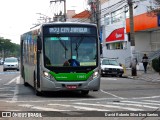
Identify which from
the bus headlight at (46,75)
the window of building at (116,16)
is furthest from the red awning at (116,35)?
the bus headlight at (46,75)

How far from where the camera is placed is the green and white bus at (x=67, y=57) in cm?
1758

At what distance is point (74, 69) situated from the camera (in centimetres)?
1767

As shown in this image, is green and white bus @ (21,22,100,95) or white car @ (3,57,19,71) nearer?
green and white bus @ (21,22,100,95)

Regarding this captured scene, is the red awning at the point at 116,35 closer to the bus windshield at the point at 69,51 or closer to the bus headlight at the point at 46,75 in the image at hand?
the bus windshield at the point at 69,51

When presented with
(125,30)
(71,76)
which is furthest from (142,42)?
(71,76)

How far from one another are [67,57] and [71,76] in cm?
77

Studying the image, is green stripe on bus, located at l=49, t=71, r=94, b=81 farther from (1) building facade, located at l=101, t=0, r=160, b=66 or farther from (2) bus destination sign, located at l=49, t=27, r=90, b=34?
(1) building facade, located at l=101, t=0, r=160, b=66

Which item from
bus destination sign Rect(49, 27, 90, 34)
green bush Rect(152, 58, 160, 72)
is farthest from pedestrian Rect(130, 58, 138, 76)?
bus destination sign Rect(49, 27, 90, 34)

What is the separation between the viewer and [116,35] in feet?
183

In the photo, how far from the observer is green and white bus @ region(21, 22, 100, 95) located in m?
17.6

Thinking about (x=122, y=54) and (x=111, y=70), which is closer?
(x=111, y=70)

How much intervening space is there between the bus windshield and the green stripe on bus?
0.36 m

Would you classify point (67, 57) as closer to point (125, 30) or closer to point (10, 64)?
point (10, 64)

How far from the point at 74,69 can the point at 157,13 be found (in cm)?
1184
